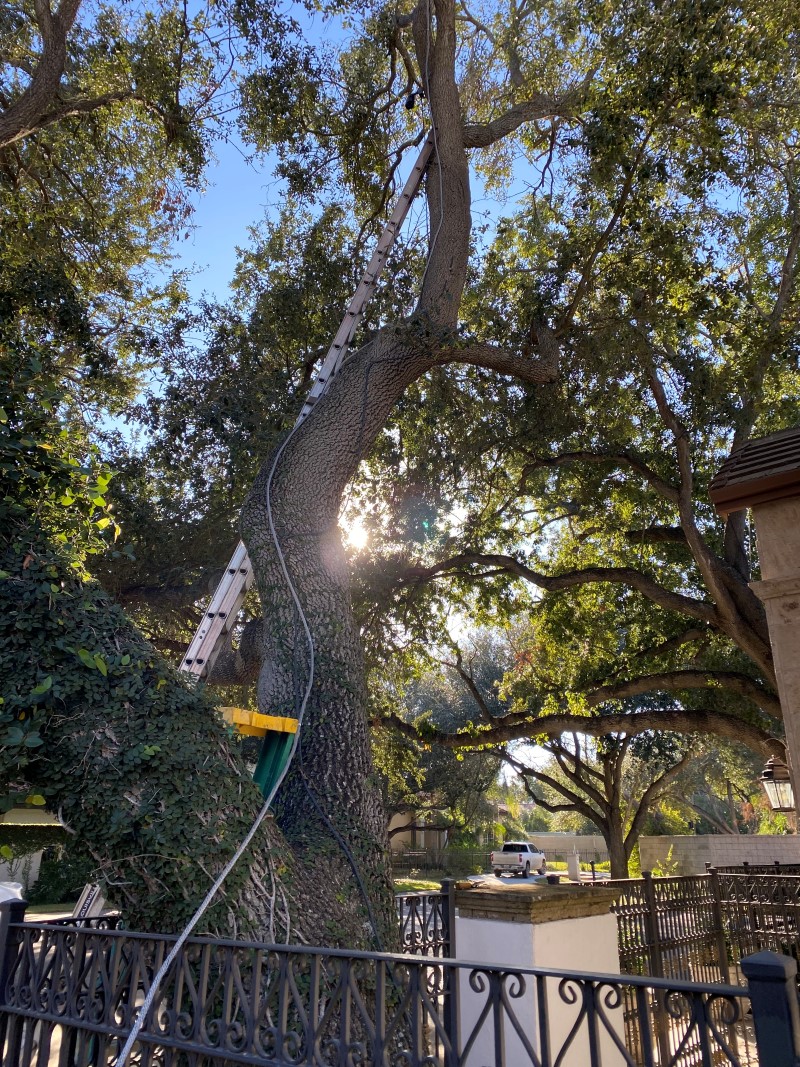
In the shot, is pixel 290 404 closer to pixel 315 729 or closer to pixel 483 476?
pixel 483 476

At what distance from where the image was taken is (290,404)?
9.56 meters

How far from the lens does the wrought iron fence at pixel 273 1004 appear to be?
2.50 meters

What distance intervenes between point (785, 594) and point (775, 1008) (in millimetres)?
3979

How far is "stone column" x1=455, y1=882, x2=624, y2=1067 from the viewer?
4.95m

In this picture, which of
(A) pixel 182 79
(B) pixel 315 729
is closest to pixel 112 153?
(A) pixel 182 79

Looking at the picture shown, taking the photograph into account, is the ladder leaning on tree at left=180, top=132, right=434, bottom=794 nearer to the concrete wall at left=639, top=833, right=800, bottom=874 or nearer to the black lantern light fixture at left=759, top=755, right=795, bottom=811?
the black lantern light fixture at left=759, top=755, right=795, bottom=811

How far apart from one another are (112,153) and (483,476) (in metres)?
6.97

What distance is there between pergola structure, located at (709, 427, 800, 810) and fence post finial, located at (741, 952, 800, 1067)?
3578 mm

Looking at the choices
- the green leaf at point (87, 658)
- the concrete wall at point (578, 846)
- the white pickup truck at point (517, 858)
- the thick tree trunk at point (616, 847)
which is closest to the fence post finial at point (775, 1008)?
the green leaf at point (87, 658)

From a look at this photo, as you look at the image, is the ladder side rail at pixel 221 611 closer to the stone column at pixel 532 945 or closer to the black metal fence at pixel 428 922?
the black metal fence at pixel 428 922

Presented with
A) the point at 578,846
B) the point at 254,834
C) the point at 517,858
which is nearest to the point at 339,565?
the point at 254,834

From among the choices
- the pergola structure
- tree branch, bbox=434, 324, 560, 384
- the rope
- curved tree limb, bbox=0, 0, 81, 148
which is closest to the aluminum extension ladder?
the rope

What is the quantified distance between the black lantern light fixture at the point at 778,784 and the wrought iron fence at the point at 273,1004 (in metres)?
6.56

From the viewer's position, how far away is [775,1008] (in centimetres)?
209
